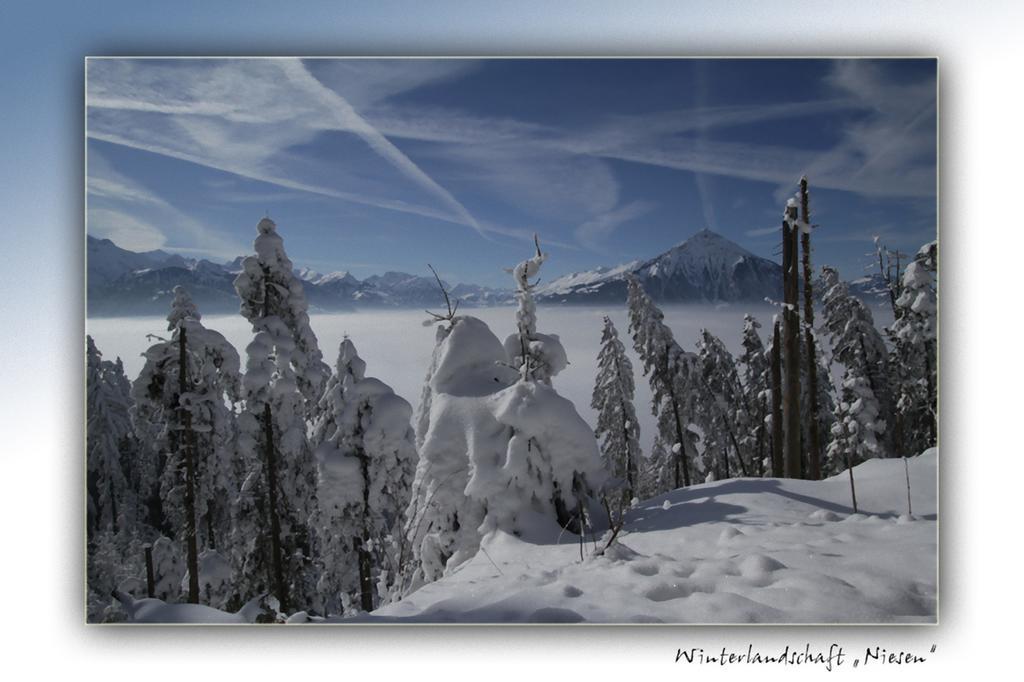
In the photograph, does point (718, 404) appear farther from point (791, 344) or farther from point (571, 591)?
point (571, 591)

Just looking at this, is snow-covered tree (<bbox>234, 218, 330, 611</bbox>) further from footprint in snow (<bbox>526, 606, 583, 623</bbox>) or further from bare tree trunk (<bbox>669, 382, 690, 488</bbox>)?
bare tree trunk (<bbox>669, 382, 690, 488</bbox>)

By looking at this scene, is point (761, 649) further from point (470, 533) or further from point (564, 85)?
point (564, 85)

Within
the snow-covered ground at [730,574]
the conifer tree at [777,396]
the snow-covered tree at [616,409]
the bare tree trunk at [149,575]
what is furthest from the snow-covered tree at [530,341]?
the bare tree trunk at [149,575]

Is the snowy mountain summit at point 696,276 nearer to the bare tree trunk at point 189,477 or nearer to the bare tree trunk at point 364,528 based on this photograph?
the bare tree trunk at point 189,477

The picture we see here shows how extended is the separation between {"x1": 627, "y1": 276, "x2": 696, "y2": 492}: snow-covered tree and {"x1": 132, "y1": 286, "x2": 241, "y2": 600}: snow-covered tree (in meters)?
4.95

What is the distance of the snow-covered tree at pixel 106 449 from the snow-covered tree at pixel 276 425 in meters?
1.55

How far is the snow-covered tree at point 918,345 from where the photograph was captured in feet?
18.4

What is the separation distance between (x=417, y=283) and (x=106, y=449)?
3556 millimetres

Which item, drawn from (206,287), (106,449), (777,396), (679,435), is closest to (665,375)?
(777,396)

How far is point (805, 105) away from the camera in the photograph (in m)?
A: 5.95

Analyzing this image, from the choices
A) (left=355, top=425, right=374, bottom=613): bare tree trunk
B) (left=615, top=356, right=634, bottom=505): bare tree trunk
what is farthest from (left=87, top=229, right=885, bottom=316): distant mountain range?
(left=615, top=356, right=634, bottom=505): bare tree trunk

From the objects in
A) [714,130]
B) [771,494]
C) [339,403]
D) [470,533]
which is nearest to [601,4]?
[714,130]

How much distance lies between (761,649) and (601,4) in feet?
21.0

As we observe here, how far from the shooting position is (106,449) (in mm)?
5805
